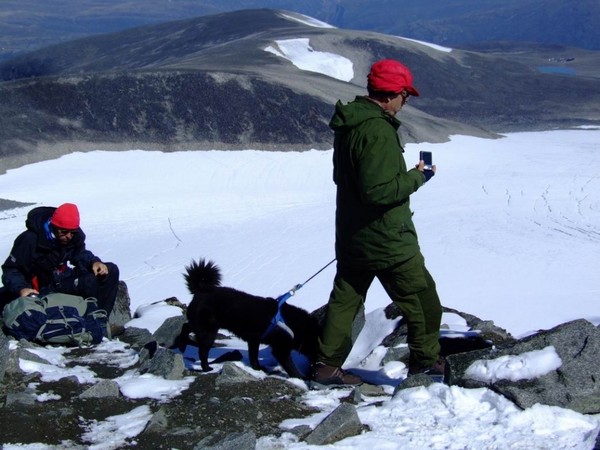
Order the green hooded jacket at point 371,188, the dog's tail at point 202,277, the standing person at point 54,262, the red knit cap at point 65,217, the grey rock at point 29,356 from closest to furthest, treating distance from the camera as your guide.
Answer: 1. the green hooded jacket at point 371,188
2. the grey rock at point 29,356
3. the dog's tail at point 202,277
4. the red knit cap at point 65,217
5. the standing person at point 54,262

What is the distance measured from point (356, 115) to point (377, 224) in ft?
1.90

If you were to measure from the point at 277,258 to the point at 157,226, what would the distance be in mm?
3536

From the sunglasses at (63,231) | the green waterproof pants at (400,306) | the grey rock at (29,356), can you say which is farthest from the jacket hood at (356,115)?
the sunglasses at (63,231)

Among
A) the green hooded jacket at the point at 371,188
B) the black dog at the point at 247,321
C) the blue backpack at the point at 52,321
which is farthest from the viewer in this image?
the blue backpack at the point at 52,321

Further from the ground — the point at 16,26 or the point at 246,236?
the point at 16,26

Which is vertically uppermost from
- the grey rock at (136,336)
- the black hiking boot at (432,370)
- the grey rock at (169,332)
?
the black hiking boot at (432,370)

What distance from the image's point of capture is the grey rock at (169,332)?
664 cm

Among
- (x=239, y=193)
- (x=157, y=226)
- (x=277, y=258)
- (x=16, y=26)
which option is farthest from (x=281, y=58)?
(x=16, y=26)

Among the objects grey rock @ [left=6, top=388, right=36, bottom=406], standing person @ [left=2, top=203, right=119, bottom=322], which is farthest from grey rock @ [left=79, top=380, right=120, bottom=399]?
standing person @ [left=2, top=203, right=119, bottom=322]

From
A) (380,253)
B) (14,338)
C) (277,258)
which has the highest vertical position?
(380,253)

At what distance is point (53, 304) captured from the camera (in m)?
6.43

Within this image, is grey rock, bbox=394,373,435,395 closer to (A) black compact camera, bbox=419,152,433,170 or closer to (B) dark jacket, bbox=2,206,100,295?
(A) black compact camera, bbox=419,152,433,170

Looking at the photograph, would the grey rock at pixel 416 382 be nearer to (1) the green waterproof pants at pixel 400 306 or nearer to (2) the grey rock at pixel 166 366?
(1) the green waterproof pants at pixel 400 306

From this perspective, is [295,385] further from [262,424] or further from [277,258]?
[277,258]
